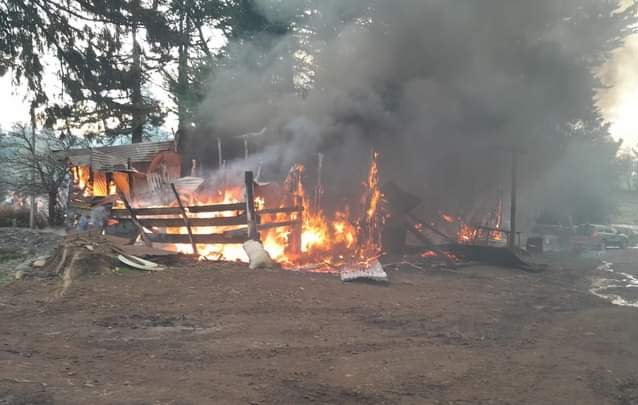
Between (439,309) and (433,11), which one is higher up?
(433,11)

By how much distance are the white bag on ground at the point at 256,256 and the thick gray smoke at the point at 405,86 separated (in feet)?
17.1

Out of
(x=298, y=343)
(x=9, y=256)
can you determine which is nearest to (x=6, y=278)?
(x=9, y=256)

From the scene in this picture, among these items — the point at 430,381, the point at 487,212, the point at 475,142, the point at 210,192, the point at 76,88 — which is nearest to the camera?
the point at 430,381

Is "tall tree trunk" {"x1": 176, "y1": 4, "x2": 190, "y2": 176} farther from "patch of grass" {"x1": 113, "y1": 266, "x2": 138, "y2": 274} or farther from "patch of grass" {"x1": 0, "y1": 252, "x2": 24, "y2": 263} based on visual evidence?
"patch of grass" {"x1": 113, "y1": 266, "x2": 138, "y2": 274}

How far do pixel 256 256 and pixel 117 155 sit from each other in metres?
16.1

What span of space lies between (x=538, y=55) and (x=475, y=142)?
4.22 m

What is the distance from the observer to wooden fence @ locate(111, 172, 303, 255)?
10.7 m

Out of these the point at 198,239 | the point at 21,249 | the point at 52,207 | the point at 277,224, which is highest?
the point at 52,207

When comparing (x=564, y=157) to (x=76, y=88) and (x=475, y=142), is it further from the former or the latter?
(x=76, y=88)

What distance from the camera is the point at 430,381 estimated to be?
4.52 m

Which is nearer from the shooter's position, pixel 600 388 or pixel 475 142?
pixel 600 388

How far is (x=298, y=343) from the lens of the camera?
554cm

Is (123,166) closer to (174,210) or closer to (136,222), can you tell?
(136,222)

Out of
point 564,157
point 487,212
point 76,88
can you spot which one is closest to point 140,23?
point 76,88
